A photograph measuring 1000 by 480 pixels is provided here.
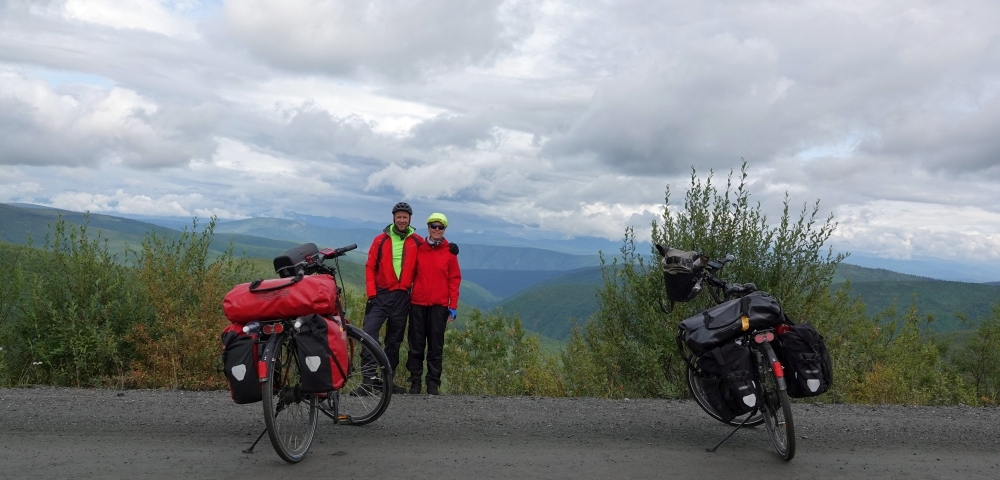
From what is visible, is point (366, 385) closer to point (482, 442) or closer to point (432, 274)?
point (482, 442)

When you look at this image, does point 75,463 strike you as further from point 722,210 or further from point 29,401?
point 722,210

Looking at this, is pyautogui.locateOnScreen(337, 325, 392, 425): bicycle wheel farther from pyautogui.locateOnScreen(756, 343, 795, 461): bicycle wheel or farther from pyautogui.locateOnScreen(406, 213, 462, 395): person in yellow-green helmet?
pyautogui.locateOnScreen(756, 343, 795, 461): bicycle wheel

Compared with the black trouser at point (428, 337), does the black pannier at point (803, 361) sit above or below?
above

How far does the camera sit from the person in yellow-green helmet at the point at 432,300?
28.2 feet

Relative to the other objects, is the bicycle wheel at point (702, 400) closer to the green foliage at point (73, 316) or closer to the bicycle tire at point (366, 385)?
the bicycle tire at point (366, 385)

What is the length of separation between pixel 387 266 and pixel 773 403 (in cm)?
477

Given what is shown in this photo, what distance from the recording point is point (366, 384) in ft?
20.5

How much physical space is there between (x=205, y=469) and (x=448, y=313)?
Result: 4255 mm

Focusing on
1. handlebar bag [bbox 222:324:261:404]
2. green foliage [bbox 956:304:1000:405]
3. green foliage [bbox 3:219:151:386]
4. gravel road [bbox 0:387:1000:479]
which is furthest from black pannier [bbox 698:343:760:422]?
green foliage [bbox 956:304:1000:405]

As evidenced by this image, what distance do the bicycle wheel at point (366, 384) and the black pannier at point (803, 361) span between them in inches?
128

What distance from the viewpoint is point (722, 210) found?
10.8 metres

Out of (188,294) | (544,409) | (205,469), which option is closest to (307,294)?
(205,469)

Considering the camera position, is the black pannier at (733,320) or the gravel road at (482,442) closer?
the gravel road at (482,442)

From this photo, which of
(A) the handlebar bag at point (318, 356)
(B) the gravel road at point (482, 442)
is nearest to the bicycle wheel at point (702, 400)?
(B) the gravel road at point (482, 442)
